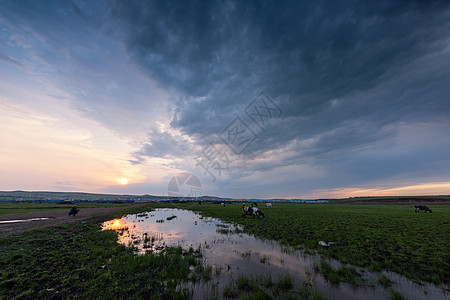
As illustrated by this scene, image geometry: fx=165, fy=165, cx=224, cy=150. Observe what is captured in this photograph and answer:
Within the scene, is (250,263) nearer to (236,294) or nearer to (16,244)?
(236,294)

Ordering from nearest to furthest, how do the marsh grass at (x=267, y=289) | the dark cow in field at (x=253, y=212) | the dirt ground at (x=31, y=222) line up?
the marsh grass at (x=267, y=289) < the dirt ground at (x=31, y=222) < the dark cow in field at (x=253, y=212)

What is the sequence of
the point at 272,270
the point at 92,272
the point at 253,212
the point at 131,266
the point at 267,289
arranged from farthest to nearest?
1. the point at 253,212
2. the point at 131,266
3. the point at 272,270
4. the point at 92,272
5. the point at 267,289

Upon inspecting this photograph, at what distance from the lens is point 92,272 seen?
707cm

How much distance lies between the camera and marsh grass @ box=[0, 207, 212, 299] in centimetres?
561

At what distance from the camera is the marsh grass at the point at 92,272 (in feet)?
18.4

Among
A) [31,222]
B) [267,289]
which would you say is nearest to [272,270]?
[267,289]

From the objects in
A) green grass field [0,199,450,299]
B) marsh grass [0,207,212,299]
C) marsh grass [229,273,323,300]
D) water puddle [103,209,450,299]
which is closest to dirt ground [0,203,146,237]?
green grass field [0,199,450,299]

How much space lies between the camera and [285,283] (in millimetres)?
6148

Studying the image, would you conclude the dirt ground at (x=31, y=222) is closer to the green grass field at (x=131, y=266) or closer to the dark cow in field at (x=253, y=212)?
the green grass field at (x=131, y=266)

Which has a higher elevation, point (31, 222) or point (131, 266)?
point (131, 266)

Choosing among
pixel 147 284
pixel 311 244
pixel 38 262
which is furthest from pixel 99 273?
pixel 311 244

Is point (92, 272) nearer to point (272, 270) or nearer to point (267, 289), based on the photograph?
point (267, 289)

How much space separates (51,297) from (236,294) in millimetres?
5957

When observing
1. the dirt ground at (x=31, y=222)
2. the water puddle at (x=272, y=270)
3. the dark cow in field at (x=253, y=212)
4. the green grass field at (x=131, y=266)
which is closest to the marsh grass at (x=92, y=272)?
the green grass field at (x=131, y=266)
